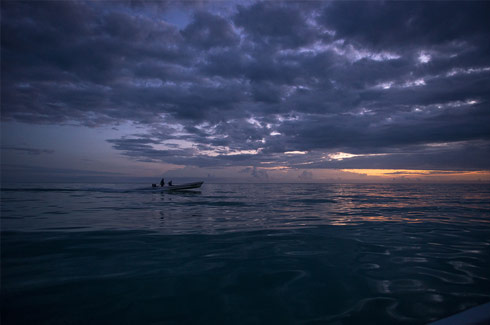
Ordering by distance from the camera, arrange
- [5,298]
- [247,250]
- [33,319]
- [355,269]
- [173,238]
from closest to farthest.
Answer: [33,319], [5,298], [355,269], [247,250], [173,238]

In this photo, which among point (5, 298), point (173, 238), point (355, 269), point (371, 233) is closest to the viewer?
point (5, 298)

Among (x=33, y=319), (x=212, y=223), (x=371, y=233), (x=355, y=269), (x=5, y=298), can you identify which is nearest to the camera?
(x=33, y=319)

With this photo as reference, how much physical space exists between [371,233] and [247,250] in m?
4.99

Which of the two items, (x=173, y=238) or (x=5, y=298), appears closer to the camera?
(x=5, y=298)

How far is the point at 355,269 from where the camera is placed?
4754 mm

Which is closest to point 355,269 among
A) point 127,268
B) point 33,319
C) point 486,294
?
point 486,294

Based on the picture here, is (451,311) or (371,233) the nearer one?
(451,311)

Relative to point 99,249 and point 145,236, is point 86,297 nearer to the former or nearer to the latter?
point 99,249

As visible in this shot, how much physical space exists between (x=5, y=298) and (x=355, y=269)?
632 cm

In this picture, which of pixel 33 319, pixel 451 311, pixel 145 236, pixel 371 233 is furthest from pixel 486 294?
pixel 145 236

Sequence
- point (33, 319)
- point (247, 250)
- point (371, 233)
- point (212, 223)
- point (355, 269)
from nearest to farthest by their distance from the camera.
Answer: point (33, 319) → point (355, 269) → point (247, 250) → point (371, 233) → point (212, 223)

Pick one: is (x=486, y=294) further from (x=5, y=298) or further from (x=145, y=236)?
(x=145, y=236)

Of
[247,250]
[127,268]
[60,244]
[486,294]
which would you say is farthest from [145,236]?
[486,294]

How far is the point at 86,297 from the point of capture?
141 inches
